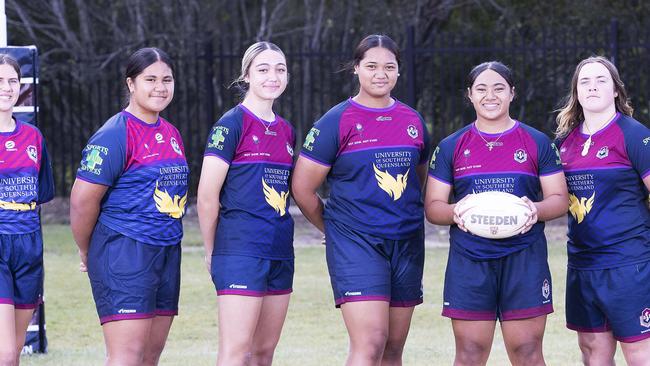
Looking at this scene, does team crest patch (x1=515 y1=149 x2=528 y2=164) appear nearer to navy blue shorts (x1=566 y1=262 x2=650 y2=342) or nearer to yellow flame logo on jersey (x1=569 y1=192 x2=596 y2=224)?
yellow flame logo on jersey (x1=569 y1=192 x2=596 y2=224)

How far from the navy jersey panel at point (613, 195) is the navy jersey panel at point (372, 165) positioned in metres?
0.93

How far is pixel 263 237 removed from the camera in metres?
6.43

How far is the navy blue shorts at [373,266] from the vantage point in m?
6.36

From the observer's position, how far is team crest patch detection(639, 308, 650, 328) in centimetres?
642

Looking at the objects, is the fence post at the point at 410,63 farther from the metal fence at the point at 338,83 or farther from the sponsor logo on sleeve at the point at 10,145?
the sponsor logo on sleeve at the point at 10,145

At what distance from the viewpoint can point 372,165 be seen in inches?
253

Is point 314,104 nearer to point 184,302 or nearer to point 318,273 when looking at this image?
point 318,273

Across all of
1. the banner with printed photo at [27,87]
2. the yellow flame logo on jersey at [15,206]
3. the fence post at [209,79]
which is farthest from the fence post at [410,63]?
the yellow flame logo on jersey at [15,206]

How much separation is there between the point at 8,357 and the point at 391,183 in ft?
7.56

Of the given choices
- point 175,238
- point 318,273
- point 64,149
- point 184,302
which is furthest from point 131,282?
point 64,149

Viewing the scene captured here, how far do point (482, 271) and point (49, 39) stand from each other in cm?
1590

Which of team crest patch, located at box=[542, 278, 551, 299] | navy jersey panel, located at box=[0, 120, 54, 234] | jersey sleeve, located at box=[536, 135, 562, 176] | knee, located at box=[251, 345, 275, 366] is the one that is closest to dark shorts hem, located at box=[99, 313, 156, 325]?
knee, located at box=[251, 345, 275, 366]

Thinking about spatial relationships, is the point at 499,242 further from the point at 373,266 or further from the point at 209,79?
the point at 209,79

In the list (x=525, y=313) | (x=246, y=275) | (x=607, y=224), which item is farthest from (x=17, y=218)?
(x=607, y=224)
